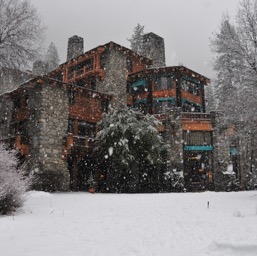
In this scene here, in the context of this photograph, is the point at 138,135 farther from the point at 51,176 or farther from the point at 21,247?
the point at 21,247

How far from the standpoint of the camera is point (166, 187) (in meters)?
24.2

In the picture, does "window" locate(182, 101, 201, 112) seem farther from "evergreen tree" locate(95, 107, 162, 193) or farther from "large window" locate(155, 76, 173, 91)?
"evergreen tree" locate(95, 107, 162, 193)

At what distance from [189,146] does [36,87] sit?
13.2 meters

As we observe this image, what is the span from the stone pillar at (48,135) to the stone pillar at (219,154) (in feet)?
40.4

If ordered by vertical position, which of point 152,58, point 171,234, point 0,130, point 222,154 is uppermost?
point 152,58

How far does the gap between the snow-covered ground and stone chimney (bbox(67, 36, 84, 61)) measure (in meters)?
26.8

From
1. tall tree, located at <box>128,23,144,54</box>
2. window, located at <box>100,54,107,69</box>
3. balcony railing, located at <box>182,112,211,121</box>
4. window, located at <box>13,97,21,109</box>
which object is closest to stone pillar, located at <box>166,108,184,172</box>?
balcony railing, located at <box>182,112,211,121</box>

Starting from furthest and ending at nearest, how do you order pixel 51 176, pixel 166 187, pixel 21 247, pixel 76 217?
1. pixel 166 187
2. pixel 51 176
3. pixel 76 217
4. pixel 21 247

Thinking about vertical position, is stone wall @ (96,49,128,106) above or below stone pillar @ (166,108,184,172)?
above

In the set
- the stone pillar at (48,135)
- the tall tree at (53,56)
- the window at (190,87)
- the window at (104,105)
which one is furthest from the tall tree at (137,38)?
the stone pillar at (48,135)

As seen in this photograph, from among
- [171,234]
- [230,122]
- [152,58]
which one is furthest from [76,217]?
[152,58]

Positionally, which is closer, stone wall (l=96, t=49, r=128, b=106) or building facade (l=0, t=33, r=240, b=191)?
building facade (l=0, t=33, r=240, b=191)

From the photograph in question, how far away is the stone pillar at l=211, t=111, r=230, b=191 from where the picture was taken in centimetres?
2554

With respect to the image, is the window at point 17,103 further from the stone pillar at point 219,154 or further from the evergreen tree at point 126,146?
the stone pillar at point 219,154
